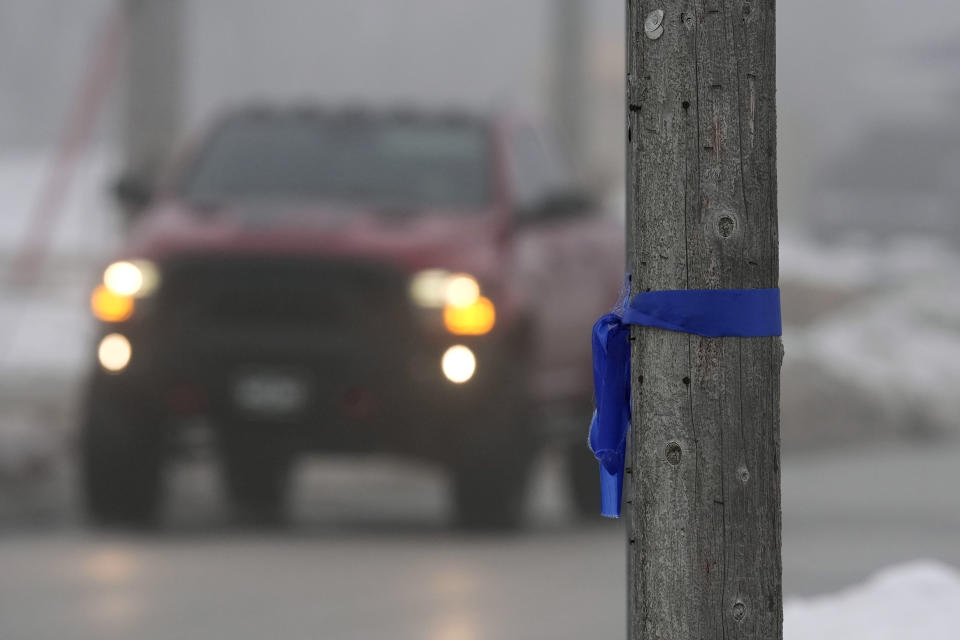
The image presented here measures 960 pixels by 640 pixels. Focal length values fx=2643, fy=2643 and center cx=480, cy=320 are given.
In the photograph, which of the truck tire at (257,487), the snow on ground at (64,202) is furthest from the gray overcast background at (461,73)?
the truck tire at (257,487)

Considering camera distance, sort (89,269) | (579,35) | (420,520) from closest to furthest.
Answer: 1. (420,520)
2. (579,35)
3. (89,269)

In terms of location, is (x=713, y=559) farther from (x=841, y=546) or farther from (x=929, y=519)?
(x=929, y=519)

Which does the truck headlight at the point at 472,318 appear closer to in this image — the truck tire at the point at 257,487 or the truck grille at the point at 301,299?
the truck grille at the point at 301,299

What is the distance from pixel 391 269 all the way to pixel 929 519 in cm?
316

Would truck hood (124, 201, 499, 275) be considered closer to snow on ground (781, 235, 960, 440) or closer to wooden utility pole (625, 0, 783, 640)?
wooden utility pole (625, 0, 783, 640)

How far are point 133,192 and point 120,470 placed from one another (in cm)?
148

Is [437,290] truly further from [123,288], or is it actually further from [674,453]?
[674,453]

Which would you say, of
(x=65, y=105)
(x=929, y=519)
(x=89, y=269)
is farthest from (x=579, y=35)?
(x=929, y=519)

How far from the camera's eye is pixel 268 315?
456 inches

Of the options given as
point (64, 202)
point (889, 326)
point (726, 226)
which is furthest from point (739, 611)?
point (64, 202)

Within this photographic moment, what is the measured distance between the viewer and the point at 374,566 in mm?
10617

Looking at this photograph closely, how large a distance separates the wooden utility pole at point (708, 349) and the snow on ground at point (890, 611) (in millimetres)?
2200

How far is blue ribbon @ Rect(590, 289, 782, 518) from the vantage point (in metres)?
5.39

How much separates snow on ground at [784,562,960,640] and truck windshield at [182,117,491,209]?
447 centimetres
